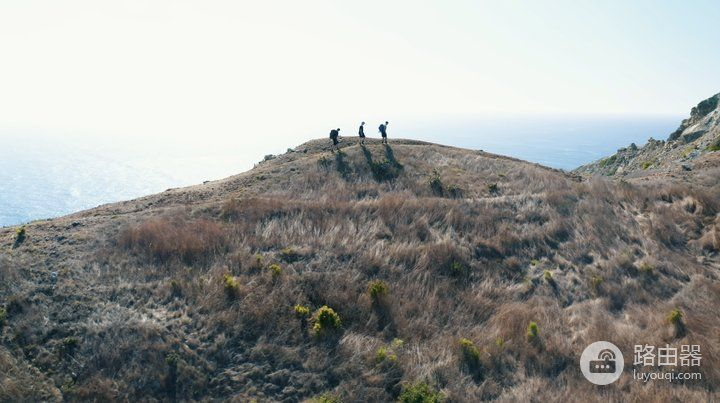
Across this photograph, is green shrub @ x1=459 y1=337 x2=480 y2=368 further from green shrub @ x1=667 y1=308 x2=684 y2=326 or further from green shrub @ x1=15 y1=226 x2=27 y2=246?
green shrub @ x1=15 y1=226 x2=27 y2=246

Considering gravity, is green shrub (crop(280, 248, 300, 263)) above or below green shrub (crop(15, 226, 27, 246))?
below

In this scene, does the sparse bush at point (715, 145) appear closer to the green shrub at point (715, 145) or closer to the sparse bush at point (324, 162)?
the green shrub at point (715, 145)

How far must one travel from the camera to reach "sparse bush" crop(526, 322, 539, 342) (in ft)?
47.9

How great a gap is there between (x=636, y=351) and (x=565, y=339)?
7.72 feet

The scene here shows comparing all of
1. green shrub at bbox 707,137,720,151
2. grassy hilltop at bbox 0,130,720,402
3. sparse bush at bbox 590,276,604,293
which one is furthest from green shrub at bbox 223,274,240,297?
green shrub at bbox 707,137,720,151

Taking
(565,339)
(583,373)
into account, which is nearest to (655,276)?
(565,339)

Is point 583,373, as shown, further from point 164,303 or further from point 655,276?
point 164,303

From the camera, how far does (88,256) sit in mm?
16688

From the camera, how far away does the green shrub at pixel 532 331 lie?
48.0ft

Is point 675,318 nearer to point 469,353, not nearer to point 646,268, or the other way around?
point 646,268

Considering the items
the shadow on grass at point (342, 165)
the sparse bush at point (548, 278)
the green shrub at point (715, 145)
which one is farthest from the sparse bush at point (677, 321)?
the green shrub at point (715, 145)

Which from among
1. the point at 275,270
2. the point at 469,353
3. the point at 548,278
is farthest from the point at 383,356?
the point at 548,278

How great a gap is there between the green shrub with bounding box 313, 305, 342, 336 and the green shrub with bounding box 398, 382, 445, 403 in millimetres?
3304

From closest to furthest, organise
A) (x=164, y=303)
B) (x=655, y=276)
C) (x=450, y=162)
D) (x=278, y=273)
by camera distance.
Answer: (x=164, y=303)
(x=278, y=273)
(x=655, y=276)
(x=450, y=162)
